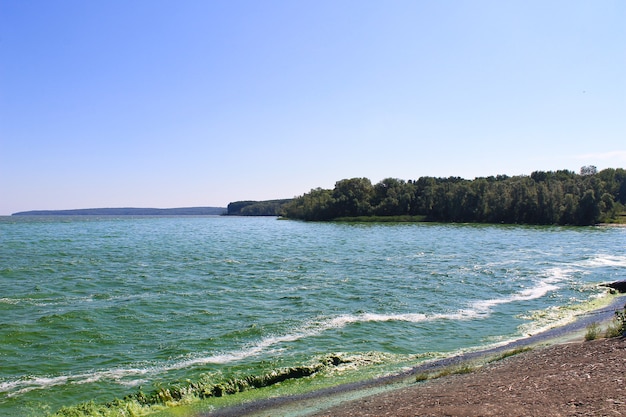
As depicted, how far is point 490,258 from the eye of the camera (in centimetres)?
5441

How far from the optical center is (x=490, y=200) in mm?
157875

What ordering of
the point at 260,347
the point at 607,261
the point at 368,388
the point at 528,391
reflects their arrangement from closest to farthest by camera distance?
the point at 528,391
the point at 368,388
the point at 260,347
the point at 607,261

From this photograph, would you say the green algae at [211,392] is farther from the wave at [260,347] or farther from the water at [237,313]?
the wave at [260,347]

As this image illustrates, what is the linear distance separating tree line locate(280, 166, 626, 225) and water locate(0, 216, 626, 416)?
97465 mm

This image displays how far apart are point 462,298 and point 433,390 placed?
1994 cm

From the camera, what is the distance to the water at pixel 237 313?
17688 millimetres

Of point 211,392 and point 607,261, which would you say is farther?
point 607,261

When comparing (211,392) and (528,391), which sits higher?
(528,391)

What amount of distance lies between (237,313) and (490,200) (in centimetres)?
14819

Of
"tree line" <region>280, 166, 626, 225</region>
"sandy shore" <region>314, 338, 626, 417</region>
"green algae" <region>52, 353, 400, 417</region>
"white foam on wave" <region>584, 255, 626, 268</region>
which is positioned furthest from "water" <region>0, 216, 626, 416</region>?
"tree line" <region>280, 166, 626, 225</region>

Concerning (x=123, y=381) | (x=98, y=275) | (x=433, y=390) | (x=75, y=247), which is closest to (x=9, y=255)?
(x=75, y=247)

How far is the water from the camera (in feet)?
58.0

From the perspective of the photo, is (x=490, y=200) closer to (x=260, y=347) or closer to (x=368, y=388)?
(x=260, y=347)

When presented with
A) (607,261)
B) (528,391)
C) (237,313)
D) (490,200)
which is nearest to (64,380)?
(237,313)
